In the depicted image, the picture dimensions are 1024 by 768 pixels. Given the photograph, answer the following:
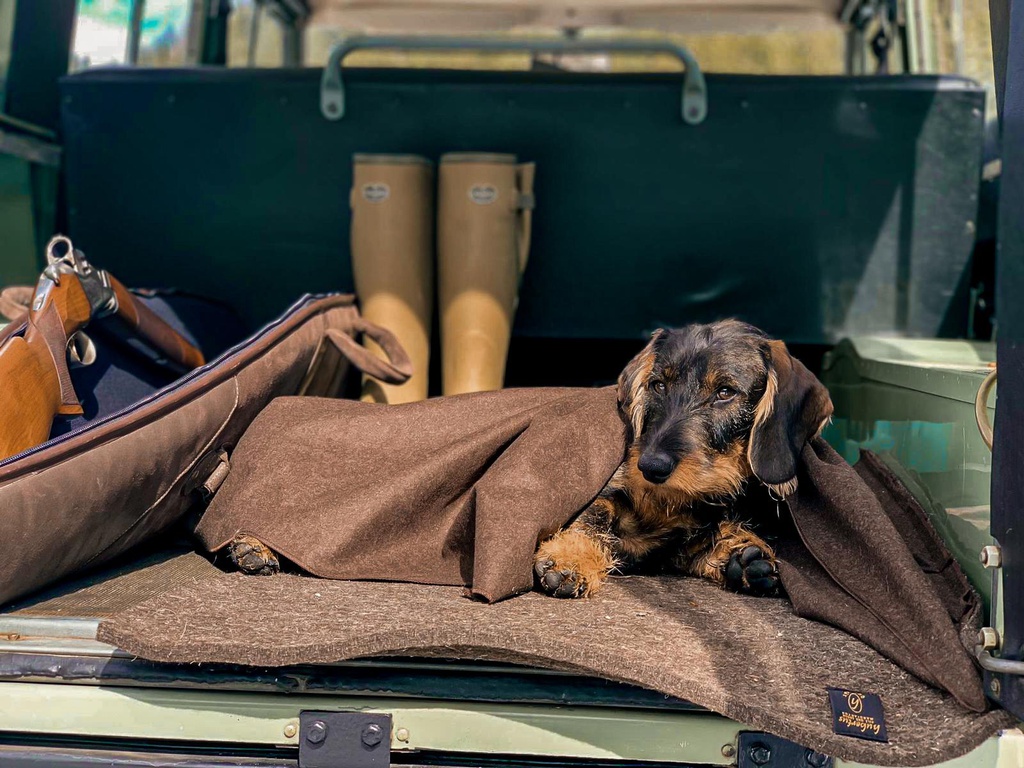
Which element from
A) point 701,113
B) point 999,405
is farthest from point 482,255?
point 999,405

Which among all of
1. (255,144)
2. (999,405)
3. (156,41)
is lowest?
(999,405)

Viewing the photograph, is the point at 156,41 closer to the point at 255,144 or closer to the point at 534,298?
the point at 255,144

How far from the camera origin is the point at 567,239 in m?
4.11

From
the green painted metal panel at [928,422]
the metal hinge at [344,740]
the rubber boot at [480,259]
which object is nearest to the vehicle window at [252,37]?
the rubber boot at [480,259]

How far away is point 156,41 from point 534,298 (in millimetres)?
2495

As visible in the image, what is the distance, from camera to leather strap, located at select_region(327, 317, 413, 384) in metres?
3.30

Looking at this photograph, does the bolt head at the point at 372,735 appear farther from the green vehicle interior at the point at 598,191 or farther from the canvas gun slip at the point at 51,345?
the green vehicle interior at the point at 598,191

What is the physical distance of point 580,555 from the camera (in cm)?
242

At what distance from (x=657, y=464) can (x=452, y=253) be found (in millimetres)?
1784

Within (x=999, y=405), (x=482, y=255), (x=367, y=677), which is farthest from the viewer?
(x=482, y=255)

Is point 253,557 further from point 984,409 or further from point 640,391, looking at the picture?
point 984,409

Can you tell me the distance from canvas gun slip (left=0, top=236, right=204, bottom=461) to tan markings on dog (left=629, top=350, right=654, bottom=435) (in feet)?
4.69

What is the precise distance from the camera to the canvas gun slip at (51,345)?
2303mm

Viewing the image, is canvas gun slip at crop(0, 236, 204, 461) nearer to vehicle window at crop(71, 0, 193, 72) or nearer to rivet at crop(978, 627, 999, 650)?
rivet at crop(978, 627, 999, 650)
